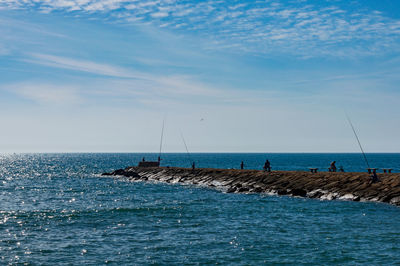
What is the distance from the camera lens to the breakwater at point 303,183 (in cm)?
3675

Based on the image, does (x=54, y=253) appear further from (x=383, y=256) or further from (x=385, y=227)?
(x=385, y=227)

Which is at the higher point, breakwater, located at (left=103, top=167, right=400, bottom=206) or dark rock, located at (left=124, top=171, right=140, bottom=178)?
breakwater, located at (left=103, top=167, right=400, bottom=206)

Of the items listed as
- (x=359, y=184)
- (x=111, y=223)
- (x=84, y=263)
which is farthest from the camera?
(x=359, y=184)

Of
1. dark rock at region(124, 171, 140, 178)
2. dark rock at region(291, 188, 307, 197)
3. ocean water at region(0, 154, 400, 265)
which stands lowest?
dark rock at region(124, 171, 140, 178)

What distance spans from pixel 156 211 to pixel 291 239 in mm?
14747

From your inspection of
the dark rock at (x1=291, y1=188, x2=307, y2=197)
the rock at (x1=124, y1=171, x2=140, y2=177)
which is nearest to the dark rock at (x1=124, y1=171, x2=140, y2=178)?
the rock at (x1=124, y1=171, x2=140, y2=177)

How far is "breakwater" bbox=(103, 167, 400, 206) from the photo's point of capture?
36.8 metres

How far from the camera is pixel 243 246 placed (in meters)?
21.2

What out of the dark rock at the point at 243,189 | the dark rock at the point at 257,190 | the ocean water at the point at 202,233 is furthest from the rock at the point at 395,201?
the dark rock at the point at 243,189

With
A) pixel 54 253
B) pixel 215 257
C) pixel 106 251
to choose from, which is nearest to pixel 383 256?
pixel 215 257

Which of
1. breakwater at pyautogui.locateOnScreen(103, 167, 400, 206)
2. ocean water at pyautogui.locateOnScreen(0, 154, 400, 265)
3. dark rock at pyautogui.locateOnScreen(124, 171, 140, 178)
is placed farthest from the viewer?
dark rock at pyautogui.locateOnScreen(124, 171, 140, 178)

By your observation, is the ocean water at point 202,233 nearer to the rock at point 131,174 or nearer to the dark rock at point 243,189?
the dark rock at point 243,189

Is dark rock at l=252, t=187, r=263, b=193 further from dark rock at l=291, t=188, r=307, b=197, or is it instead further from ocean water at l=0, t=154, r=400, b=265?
ocean water at l=0, t=154, r=400, b=265

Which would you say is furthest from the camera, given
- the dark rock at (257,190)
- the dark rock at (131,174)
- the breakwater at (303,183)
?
the dark rock at (131,174)
